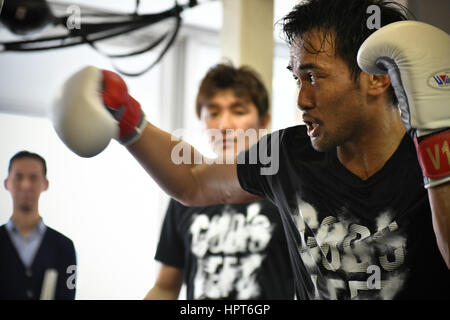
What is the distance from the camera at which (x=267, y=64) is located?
2.17 m

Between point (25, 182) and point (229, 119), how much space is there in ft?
1.88

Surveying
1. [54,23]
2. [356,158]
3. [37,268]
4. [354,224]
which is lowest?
[37,268]

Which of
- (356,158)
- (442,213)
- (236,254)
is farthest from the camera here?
(236,254)

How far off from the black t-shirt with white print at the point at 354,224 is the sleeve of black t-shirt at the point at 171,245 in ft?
1.63

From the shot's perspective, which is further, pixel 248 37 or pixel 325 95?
pixel 248 37

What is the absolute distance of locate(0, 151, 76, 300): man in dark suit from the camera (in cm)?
114

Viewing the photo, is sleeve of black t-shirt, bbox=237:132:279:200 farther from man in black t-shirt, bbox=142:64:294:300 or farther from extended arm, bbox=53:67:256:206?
man in black t-shirt, bbox=142:64:294:300

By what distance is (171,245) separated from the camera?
1.45m

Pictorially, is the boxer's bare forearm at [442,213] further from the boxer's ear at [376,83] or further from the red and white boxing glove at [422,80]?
the boxer's ear at [376,83]

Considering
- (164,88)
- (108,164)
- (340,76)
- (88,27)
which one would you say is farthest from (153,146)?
(164,88)

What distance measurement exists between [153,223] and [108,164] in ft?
1.39

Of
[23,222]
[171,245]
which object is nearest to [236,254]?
[171,245]

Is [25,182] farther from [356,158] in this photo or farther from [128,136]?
[356,158]

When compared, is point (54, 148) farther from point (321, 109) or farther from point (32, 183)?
point (321, 109)
